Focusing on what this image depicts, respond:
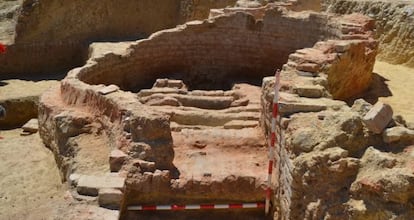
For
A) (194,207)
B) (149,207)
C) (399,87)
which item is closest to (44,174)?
(149,207)

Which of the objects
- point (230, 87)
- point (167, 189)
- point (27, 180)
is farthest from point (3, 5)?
point (167, 189)

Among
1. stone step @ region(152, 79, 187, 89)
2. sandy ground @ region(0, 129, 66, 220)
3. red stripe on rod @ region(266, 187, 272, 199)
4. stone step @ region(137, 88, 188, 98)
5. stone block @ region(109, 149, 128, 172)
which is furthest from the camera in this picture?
stone step @ region(152, 79, 187, 89)

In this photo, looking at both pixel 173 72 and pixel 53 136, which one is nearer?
pixel 53 136

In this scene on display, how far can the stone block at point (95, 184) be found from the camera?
6605 mm

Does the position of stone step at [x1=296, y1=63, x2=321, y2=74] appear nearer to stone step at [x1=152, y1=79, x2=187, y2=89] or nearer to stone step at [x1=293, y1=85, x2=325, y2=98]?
stone step at [x1=293, y1=85, x2=325, y2=98]

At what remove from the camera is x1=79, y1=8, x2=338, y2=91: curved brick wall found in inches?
481

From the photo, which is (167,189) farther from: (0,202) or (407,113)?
(407,113)

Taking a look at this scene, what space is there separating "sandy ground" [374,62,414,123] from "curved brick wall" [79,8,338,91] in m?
1.95

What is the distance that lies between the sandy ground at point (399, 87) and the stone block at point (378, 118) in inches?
170

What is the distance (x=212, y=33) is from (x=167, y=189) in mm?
6312

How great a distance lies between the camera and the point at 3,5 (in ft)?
62.7

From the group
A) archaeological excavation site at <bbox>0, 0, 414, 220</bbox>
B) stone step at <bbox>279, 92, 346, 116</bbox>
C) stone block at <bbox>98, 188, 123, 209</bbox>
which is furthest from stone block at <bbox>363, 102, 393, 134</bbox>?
stone block at <bbox>98, 188, 123, 209</bbox>

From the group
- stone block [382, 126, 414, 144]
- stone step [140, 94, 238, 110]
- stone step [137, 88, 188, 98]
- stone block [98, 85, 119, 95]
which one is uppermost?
stone block [382, 126, 414, 144]

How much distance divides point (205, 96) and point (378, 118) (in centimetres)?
571
